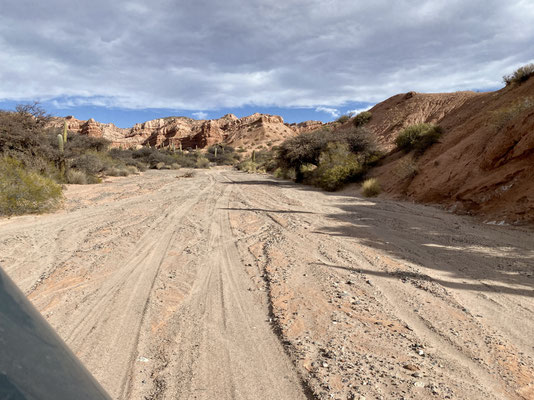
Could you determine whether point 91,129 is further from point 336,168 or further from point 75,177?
point 336,168

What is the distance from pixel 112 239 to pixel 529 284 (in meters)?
7.65

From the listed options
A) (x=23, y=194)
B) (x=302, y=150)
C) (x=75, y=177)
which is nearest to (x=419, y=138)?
(x=302, y=150)

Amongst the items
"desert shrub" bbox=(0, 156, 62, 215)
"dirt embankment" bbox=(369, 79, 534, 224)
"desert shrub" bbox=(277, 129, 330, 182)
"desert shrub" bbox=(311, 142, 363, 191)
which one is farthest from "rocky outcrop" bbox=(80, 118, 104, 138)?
"dirt embankment" bbox=(369, 79, 534, 224)

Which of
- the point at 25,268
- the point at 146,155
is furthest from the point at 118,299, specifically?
the point at 146,155

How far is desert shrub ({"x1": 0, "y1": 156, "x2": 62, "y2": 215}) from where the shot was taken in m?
9.87

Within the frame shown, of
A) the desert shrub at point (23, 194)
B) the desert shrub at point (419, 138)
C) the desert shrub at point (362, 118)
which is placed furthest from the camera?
the desert shrub at point (362, 118)

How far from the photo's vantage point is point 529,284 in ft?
16.0

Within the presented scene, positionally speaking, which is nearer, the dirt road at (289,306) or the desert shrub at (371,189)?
the dirt road at (289,306)

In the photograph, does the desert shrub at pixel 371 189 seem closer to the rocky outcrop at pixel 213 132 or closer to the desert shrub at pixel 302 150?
the desert shrub at pixel 302 150

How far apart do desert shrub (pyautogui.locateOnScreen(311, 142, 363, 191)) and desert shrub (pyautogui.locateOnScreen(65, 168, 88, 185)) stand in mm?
14105

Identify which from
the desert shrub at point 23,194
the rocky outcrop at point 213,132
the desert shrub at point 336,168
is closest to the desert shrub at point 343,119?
the desert shrub at point 336,168

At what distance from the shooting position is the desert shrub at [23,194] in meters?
9.87

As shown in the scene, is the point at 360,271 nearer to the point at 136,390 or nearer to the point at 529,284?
the point at 529,284

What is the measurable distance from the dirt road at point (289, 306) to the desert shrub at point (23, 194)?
2.50 m
